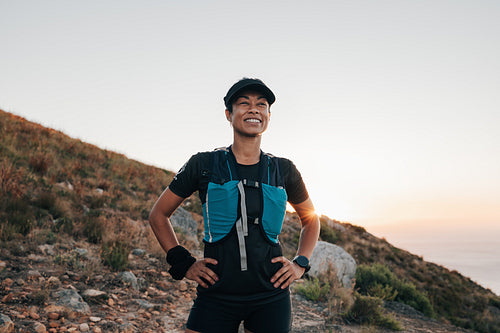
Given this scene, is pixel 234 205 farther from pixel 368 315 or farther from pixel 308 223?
pixel 368 315

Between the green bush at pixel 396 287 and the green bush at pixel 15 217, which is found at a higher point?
the green bush at pixel 396 287

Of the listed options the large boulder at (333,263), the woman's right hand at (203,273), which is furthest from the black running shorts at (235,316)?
the large boulder at (333,263)

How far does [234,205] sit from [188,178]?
0.39 m

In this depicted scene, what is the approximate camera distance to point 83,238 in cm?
674

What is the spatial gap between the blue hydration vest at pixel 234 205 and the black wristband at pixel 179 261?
0.20m

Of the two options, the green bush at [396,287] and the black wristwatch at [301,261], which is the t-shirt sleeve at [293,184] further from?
the green bush at [396,287]

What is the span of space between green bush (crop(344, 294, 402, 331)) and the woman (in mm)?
4927

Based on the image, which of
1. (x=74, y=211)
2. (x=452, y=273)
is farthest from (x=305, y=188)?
(x=452, y=273)

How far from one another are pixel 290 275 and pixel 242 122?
1.04 m

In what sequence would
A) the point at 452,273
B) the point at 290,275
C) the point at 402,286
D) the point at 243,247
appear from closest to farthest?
the point at 243,247, the point at 290,275, the point at 402,286, the point at 452,273

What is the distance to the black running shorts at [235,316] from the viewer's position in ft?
6.11

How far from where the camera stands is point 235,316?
190 centimetres

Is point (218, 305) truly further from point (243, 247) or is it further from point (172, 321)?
point (172, 321)

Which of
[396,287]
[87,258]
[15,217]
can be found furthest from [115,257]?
[396,287]
